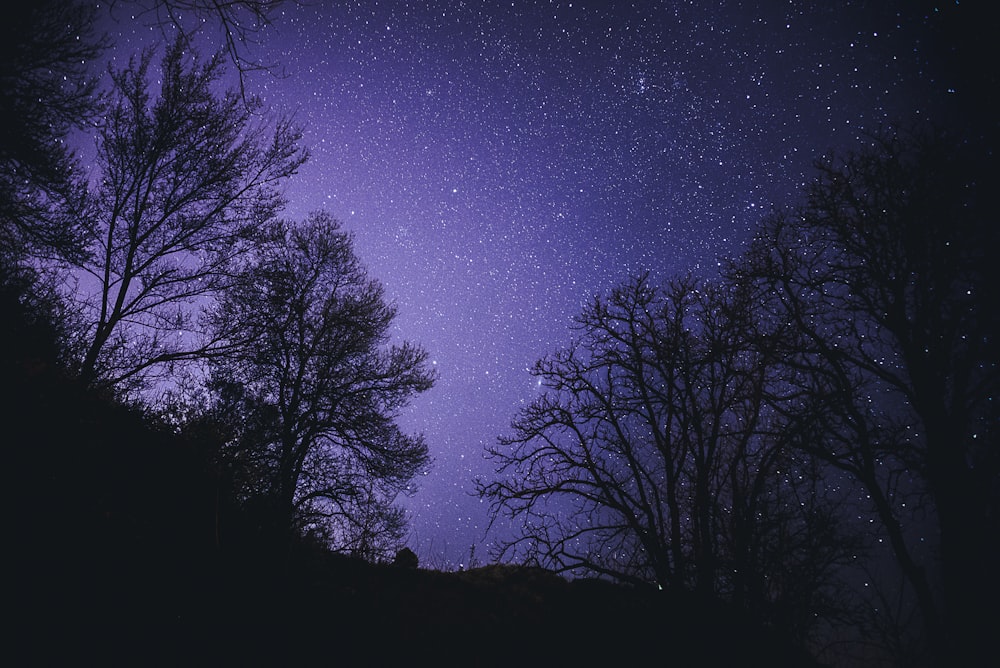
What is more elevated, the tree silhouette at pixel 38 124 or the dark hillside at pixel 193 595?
the tree silhouette at pixel 38 124

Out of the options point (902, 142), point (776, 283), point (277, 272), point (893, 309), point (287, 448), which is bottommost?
point (287, 448)

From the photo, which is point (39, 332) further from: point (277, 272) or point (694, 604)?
point (694, 604)

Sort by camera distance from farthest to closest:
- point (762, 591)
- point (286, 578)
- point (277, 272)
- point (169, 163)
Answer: point (277, 272)
point (169, 163)
point (762, 591)
point (286, 578)

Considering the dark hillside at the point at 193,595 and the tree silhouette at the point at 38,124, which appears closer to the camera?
the dark hillside at the point at 193,595

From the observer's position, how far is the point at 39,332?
6.86m

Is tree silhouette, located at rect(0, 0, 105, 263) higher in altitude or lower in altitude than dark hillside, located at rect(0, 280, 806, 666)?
higher

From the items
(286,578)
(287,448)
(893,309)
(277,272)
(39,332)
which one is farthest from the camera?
(277,272)

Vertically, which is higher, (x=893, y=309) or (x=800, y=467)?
(x=893, y=309)

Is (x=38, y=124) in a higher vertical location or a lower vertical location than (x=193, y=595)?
higher

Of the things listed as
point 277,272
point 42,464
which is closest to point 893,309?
point 42,464

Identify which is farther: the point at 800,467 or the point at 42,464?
the point at 800,467

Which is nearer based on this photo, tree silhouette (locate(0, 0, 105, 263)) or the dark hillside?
the dark hillside

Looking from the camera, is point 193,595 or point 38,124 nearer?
point 193,595

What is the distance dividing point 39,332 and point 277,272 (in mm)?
4922
